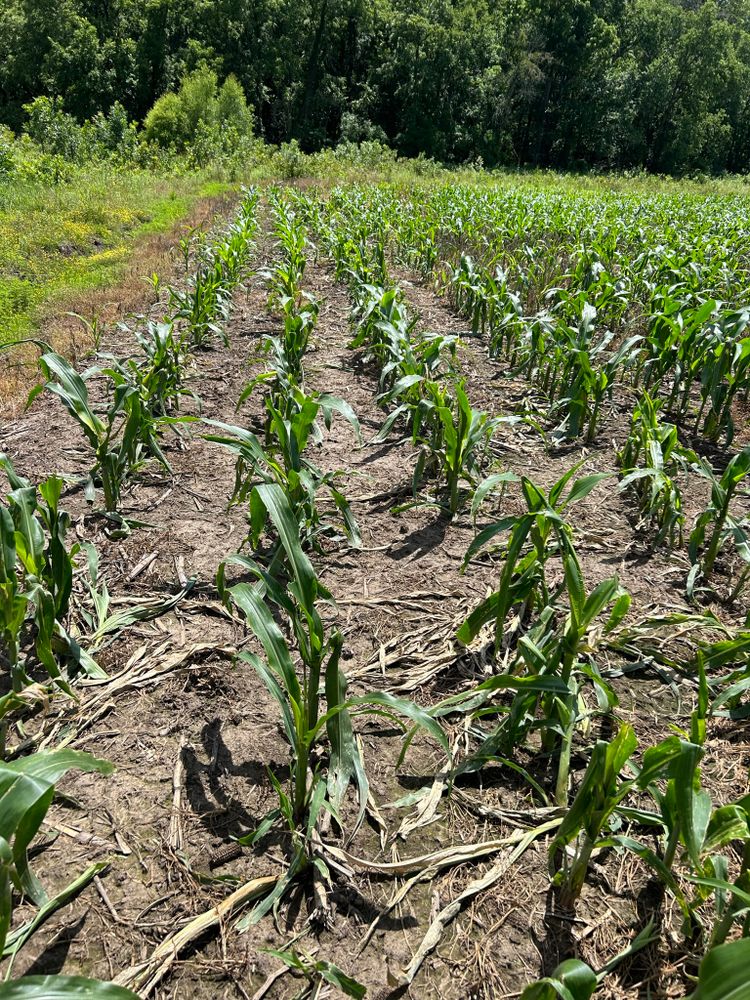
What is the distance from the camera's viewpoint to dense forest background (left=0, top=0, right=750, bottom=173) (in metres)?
39.4

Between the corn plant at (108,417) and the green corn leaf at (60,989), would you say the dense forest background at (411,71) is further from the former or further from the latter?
the green corn leaf at (60,989)

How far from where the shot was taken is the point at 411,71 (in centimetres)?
3984

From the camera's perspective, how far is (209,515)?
2986 millimetres

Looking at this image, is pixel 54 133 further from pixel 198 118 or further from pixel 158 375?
pixel 158 375

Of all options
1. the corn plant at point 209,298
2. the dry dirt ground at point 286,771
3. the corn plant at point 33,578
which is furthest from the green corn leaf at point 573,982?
the corn plant at point 209,298

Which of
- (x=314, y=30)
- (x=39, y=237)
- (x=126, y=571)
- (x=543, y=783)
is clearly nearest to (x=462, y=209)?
(x=39, y=237)

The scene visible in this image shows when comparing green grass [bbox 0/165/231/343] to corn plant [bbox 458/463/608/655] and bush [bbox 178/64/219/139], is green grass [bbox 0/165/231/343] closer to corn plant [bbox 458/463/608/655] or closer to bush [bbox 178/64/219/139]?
corn plant [bbox 458/463/608/655]

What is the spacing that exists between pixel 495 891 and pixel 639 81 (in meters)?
52.2

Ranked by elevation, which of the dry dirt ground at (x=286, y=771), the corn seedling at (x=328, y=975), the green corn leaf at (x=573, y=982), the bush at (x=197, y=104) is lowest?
the dry dirt ground at (x=286, y=771)

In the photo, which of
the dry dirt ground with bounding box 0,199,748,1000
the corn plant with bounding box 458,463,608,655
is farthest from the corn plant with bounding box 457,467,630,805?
the dry dirt ground with bounding box 0,199,748,1000

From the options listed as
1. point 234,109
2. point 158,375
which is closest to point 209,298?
point 158,375

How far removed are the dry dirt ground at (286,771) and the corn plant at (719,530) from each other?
0.09m

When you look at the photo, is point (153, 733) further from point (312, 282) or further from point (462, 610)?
point (312, 282)

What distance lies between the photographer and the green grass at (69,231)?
22.8 feet
